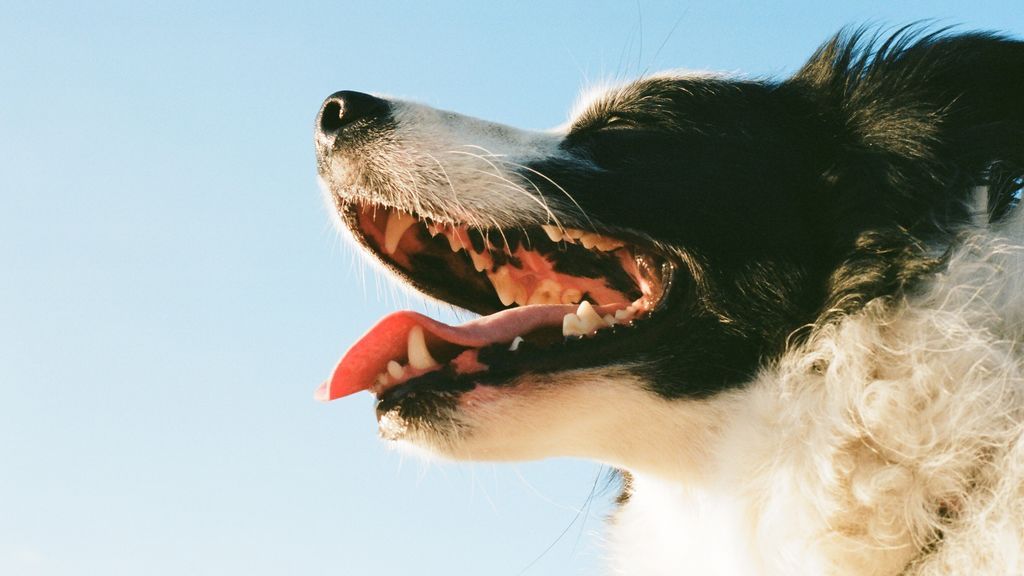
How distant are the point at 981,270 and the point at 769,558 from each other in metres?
0.97

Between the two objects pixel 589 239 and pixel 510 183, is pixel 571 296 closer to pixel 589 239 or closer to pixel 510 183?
pixel 589 239

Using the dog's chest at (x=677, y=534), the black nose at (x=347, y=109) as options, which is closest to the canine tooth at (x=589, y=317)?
the dog's chest at (x=677, y=534)

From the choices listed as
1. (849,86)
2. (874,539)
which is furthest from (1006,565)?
(849,86)

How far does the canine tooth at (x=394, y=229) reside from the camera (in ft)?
13.1

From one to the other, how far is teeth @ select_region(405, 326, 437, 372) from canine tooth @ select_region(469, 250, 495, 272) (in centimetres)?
Result: 42

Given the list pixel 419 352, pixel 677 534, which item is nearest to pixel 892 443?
pixel 677 534

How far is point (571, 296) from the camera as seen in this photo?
13.0ft

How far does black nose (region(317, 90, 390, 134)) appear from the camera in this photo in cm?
391

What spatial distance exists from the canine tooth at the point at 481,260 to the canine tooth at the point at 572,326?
431 millimetres

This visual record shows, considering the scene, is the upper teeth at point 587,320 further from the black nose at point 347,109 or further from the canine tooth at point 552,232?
the black nose at point 347,109

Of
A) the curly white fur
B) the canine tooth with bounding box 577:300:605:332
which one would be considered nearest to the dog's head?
the canine tooth with bounding box 577:300:605:332

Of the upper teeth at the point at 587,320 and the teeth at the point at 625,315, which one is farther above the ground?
the upper teeth at the point at 587,320

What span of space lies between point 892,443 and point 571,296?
1222 millimetres

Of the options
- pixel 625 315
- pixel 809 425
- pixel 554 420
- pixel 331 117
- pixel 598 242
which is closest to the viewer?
pixel 809 425
